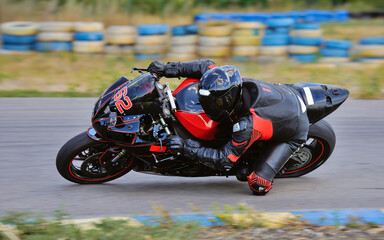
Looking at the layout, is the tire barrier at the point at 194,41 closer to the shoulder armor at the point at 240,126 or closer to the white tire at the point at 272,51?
the white tire at the point at 272,51

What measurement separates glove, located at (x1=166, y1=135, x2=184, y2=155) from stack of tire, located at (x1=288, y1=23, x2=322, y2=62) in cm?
825

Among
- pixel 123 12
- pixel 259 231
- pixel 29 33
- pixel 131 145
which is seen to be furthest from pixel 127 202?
pixel 123 12

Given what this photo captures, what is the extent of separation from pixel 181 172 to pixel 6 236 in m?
1.91

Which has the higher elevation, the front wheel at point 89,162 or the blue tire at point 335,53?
the blue tire at point 335,53

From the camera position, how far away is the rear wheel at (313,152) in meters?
5.43

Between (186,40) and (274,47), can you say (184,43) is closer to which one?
Result: (186,40)

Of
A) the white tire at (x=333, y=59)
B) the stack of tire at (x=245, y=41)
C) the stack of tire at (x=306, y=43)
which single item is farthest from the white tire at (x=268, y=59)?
the white tire at (x=333, y=59)

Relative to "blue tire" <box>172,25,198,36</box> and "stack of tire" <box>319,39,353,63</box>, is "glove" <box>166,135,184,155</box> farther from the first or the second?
"stack of tire" <box>319,39,353,63</box>

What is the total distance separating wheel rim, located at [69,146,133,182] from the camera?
521 cm

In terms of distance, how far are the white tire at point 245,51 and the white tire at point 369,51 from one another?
7.73 ft

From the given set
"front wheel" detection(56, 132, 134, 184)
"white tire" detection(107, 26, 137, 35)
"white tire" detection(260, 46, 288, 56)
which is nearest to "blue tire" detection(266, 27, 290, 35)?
"white tire" detection(260, 46, 288, 56)

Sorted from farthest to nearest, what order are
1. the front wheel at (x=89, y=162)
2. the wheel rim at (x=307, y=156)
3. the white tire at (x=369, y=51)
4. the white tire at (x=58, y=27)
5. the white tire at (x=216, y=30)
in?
the white tire at (x=58, y=27), the white tire at (x=216, y=30), the white tire at (x=369, y=51), the wheel rim at (x=307, y=156), the front wheel at (x=89, y=162)

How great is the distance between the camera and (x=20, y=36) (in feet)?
41.6

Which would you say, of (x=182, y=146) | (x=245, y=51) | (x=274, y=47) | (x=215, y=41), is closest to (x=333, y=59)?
(x=274, y=47)
